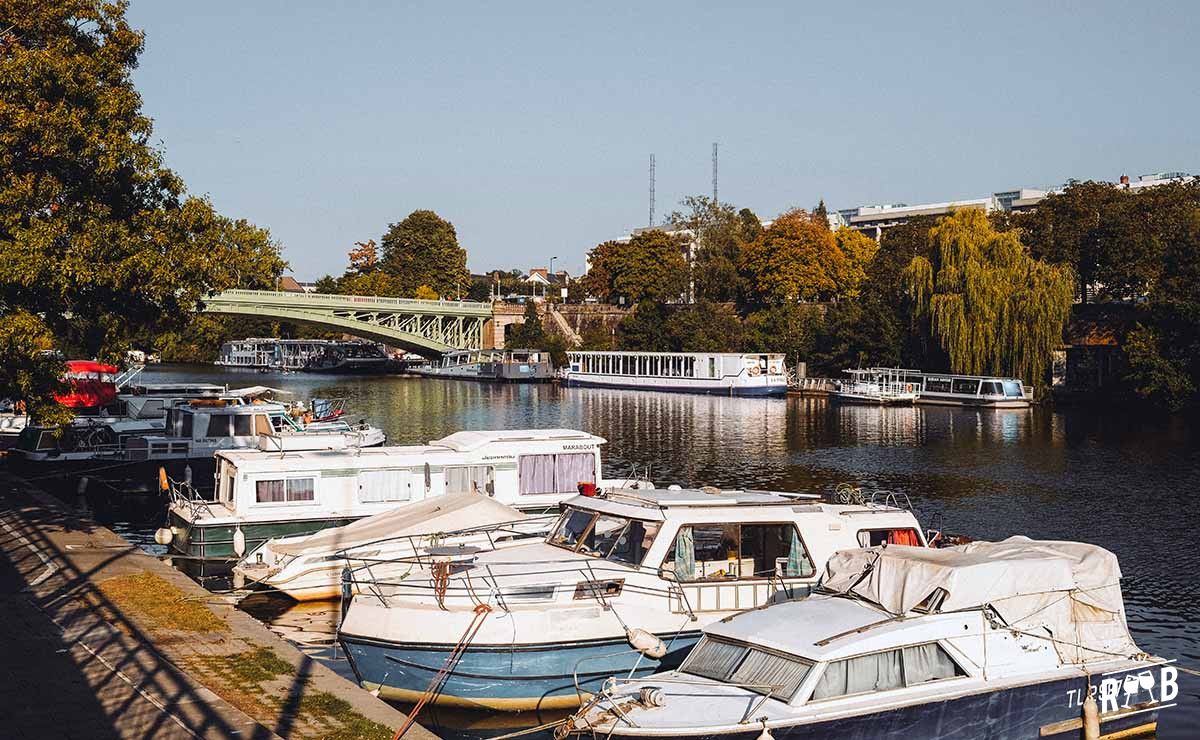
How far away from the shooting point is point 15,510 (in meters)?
30.8

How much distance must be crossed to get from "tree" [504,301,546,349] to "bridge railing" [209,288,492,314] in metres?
4.04

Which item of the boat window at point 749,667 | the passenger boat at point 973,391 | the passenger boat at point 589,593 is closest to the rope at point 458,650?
the passenger boat at point 589,593

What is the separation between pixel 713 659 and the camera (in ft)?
51.3

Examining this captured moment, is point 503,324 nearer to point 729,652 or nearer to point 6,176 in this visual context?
point 6,176

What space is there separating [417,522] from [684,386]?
3074 inches

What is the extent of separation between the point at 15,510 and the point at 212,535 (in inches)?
221

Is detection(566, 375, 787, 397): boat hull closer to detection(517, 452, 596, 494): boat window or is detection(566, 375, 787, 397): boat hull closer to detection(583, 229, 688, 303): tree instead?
detection(583, 229, 688, 303): tree

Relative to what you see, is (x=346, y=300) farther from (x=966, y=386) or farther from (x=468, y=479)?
(x=468, y=479)

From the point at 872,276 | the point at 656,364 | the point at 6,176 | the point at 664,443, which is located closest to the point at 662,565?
the point at 6,176

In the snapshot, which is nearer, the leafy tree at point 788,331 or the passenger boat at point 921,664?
the passenger boat at point 921,664

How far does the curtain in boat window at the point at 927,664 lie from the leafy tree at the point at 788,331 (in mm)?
91681

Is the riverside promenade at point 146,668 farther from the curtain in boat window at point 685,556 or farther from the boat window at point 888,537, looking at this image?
the boat window at point 888,537

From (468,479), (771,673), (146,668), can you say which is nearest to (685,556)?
(771,673)

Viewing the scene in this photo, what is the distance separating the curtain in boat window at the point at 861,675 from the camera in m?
14.6
